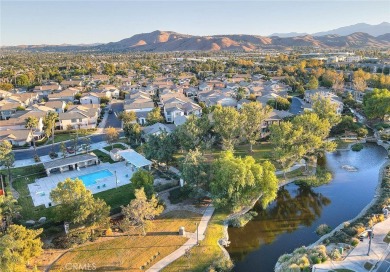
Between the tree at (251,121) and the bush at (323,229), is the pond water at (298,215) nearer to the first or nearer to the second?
the bush at (323,229)

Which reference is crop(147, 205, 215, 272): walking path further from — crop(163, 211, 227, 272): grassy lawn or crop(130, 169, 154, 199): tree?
crop(130, 169, 154, 199): tree

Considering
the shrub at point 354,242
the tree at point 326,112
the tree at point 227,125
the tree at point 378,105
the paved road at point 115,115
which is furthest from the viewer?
the paved road at point 115,115

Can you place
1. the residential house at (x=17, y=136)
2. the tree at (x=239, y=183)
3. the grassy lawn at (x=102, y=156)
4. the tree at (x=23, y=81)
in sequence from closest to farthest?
the tree at (x=239, y=183) → the grassy lawn at (x=102, y=156) → the residential house at (x=17, y=136) → the tree at (x=23, y=81)

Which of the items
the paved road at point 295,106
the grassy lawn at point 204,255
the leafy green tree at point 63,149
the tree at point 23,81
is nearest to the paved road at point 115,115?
the leafy green tree at point 63,149

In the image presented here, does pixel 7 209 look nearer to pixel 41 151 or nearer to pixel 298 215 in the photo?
pixel 41 151

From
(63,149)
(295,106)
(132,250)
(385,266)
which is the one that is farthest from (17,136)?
(295,106)

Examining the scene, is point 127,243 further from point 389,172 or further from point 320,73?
point 320,73

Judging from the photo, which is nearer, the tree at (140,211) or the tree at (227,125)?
the tree at (140,211)
